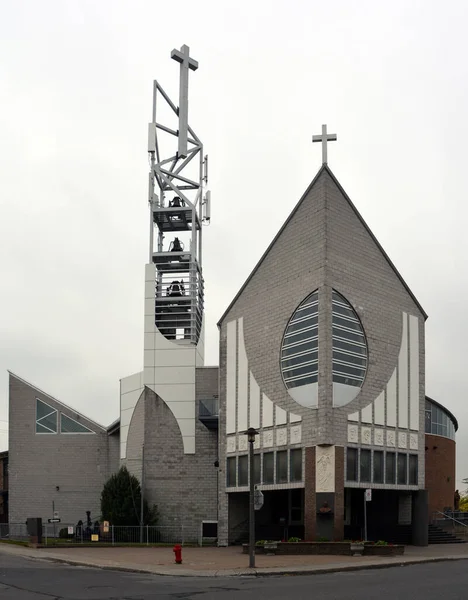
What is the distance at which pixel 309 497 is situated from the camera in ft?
146

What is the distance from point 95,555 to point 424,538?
18.2m

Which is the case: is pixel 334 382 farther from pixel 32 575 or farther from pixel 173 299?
pixel 32 575

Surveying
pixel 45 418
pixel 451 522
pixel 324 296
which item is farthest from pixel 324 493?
pixel 45 418

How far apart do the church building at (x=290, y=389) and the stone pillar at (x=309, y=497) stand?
0.06 meters

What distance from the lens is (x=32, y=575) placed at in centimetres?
2903

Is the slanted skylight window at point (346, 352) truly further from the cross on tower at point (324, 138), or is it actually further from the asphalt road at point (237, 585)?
the asphalt road at point (237, 585)

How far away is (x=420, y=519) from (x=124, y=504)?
16894 millimetres

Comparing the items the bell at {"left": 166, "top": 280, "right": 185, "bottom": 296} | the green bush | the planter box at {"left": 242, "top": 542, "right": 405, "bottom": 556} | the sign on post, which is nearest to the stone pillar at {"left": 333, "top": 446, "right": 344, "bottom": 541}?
the planter box at {"left": 242, "top": 542, "right": 405, "bottom": 556}

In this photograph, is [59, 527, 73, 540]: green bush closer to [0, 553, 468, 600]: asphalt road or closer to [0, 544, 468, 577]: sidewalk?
[0, 544, 468, 577]: sidewalk

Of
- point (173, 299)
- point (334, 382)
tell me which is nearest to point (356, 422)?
point (334, 382)

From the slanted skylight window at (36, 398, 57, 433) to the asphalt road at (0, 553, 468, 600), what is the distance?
107 ft

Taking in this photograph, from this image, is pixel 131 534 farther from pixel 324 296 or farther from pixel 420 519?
pixel 324 296

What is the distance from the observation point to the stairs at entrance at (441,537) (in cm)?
5088

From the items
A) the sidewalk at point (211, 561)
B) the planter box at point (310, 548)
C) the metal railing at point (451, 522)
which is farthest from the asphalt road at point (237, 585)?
the metal railing at point (451, 522)
